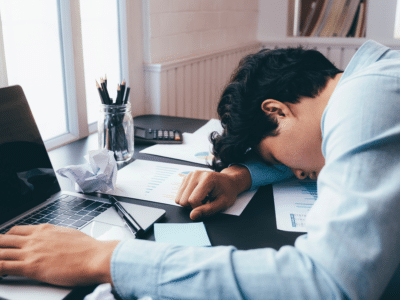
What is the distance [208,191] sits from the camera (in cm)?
82

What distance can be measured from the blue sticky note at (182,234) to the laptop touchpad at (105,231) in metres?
0.05

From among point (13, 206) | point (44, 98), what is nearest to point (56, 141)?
point (44, 98)

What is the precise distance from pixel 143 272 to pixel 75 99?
0.95m

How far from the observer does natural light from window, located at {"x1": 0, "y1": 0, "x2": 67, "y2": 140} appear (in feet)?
3.68

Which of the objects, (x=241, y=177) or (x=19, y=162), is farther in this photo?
(x=241, y=177)

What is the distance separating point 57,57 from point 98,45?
24 centimetres

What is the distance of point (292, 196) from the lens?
882 millimetres

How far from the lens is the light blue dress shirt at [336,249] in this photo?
48 centimetres

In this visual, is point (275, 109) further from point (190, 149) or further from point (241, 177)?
point (190, 149)

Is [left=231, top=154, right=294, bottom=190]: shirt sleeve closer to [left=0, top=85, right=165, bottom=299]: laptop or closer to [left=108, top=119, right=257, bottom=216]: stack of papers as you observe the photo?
[left=108, top=119, right=257, bottom=216]: stack of papers

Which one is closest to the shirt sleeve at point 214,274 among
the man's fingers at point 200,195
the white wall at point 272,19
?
the man's fingers at point 200,195

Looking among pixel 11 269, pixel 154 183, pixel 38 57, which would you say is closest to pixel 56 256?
pixel 11 269

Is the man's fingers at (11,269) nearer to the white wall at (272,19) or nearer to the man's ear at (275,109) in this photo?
the man's ear at (275,109)

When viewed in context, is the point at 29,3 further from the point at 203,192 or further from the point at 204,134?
the point at 203,192
